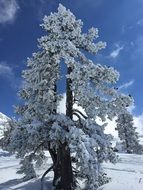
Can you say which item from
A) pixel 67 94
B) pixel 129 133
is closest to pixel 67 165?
pixel 67 94

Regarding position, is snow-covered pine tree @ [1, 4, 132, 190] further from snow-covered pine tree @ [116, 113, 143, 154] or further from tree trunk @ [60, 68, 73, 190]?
snow-covered pine tree @ [116, 113, 143, 154]

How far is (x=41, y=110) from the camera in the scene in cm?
2102

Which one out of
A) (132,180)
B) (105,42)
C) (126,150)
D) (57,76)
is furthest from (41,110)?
(126,150)

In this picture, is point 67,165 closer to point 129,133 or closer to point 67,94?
point 67,94

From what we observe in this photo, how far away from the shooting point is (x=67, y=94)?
874 inches

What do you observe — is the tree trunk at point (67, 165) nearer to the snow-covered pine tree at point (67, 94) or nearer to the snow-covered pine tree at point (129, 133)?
the snow-covered pine tree at point (67, 94)

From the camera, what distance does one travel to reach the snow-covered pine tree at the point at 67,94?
66.2 ft

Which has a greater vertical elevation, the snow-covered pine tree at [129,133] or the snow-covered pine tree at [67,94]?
the snow-covered pine tree at [129,133]

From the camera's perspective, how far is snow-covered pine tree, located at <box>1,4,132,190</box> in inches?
794

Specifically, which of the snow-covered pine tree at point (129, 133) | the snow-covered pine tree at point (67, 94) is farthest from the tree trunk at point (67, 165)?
the snow-covered pine tree at point (129, 133)

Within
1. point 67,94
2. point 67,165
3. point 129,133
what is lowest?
point 67,165

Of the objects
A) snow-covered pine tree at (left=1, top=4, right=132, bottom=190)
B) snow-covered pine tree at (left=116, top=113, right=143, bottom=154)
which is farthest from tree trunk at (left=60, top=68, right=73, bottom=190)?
snow-covered pine tree at (left=116, top=113, right=143, bottom=154)

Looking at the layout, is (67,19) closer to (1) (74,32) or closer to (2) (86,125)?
(1) (74,32)

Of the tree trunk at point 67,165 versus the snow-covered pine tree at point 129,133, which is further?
the snow-covered pine tree at point 129,133
